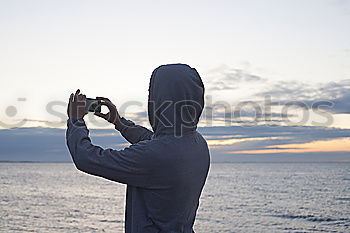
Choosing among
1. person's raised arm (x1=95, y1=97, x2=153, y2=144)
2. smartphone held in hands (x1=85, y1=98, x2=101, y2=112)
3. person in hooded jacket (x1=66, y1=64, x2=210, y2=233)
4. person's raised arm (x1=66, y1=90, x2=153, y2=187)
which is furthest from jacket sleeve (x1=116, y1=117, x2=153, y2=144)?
person's raised arm (x1=66, y1=90, x2=153, y2=187)

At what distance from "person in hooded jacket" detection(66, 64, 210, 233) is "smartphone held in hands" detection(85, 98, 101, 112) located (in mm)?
65

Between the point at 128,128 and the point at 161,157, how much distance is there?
81 cm

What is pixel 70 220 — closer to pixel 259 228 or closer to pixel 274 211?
pixel 259 228

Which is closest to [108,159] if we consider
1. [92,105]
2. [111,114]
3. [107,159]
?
[107,159]

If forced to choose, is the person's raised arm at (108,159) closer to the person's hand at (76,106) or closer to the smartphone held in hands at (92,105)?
the person's hand at (76,106)

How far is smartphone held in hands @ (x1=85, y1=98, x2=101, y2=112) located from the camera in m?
2.52

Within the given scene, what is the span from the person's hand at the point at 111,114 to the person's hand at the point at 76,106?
36 cm

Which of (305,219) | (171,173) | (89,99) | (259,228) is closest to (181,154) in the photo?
(171,173)

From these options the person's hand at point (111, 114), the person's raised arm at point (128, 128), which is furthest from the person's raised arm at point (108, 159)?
the person's raised arm at point (128, 128)

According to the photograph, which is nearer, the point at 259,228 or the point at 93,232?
the point at 93,232

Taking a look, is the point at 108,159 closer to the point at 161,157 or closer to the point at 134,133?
the point at 161,157

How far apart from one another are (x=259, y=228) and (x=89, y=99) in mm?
22705

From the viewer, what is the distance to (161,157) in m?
2.34

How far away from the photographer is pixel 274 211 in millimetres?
32375
